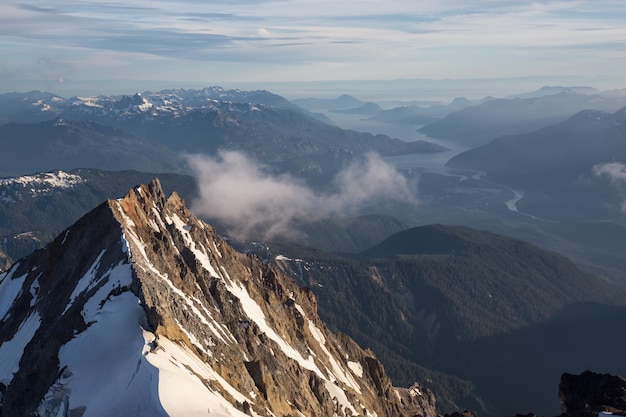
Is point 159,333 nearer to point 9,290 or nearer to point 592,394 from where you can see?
point 592,394

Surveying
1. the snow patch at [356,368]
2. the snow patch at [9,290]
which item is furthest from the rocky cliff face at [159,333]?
the snow patch at [356,368]

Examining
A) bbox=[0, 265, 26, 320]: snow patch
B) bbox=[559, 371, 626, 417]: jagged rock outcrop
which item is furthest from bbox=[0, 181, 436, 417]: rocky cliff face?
bbox=[559, 371, 626, 417]: jagged rock outcrop

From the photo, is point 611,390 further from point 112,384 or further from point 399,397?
point 399,397

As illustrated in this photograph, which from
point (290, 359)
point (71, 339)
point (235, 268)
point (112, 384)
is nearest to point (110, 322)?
point (71, 339)

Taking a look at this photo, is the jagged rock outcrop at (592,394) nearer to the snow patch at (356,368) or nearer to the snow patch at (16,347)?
the snow patch at (356,368)

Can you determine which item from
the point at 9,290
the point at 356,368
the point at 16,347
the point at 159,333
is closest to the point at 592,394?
the point at 159,333

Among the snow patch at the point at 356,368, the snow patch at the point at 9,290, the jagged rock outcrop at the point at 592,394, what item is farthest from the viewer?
the snow patch at the point at 356,368

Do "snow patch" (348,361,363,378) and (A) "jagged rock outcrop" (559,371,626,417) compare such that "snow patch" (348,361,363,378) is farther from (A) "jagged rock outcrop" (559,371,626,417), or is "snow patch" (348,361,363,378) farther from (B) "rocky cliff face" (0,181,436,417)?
(A) "jagged rock outcrop" (559,371,626,417)
